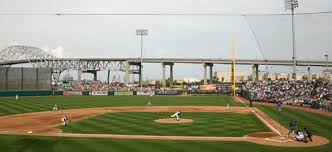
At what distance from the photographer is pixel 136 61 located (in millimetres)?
136750

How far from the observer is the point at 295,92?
56.8 m

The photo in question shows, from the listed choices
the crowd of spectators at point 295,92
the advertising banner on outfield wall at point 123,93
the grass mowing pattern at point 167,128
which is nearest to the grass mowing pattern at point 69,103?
Result: the crowd of spectators at point 295,92

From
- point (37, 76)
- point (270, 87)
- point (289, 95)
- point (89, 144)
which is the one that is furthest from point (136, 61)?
point (89, 144)

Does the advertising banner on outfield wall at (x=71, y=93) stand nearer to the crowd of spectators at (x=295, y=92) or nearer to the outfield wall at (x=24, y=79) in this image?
the outfield wall at (x=24, y=79)

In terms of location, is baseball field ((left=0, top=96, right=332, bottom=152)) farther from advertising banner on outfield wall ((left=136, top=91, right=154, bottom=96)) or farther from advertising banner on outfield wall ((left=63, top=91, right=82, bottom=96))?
advertising banner on outfield wall ((left=136, top=91, right=154, bottom=96))

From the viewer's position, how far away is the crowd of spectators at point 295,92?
156ft

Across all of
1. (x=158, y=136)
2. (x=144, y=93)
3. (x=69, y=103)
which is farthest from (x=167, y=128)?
(x=144, y=93)

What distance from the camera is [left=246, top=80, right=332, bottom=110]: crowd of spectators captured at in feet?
156

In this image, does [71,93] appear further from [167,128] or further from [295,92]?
[167,128]

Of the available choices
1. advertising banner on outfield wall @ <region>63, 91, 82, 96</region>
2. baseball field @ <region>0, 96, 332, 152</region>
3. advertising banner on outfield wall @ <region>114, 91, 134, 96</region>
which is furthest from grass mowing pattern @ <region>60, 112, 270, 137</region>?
advertising banner on outfield wall @ <region>63, 91, 82, 96</region>

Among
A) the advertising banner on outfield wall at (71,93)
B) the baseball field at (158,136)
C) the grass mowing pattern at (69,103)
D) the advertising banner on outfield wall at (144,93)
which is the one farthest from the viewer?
the advertising banner on outfield wall at (144,93)

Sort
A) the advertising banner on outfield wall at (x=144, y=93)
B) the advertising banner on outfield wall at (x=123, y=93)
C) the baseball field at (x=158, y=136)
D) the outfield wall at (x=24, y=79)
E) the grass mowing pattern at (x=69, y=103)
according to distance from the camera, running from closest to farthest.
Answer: the baseball field at (x=158, y=136)
the grass mowing pattern at (x=69, y=103)
the outfield wall at (x=24, y=79)
the advertising banner on outfield wall at (x=123, y=93)
the advertising banner on outfield wall at (x=144, y=93)

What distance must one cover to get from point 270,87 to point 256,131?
4466 centimetres

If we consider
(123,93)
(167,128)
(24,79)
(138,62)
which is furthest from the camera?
(138,62)
